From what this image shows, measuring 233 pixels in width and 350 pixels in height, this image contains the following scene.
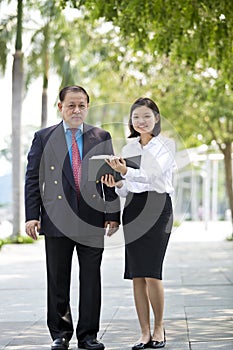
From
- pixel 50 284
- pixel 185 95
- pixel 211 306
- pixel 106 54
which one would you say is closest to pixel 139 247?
pixel 50 284

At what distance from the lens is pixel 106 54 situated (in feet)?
81.3

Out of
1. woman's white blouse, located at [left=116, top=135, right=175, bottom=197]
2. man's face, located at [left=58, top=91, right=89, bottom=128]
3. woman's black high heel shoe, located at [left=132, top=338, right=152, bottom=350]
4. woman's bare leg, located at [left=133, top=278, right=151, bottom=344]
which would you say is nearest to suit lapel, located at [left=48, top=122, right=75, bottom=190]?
man's face, located at [left=58, top=91, right=89, bottom=128]

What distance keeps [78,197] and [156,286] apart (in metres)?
0.88

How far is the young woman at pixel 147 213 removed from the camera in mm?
6836

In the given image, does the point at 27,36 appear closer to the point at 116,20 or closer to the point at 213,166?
the point at 116,20

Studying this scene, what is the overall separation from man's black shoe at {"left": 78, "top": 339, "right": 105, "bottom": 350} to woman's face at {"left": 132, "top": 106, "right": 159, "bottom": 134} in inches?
63.6

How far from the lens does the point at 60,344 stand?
6.89m

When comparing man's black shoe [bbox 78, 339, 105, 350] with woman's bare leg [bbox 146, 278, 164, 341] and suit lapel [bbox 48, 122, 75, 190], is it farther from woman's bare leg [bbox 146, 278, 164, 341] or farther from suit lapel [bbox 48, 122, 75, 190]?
suit lapel [bbox 48, 122, 75, 190]

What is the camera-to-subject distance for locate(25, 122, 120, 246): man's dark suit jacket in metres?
6.90

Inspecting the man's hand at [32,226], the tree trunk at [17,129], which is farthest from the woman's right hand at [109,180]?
the tree trunk at [17,129]

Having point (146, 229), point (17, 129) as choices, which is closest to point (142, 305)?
→ point (146, 229)

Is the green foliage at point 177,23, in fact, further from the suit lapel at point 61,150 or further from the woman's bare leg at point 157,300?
the woman's bare leg at point 157,300

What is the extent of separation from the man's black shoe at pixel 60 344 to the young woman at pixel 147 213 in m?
0.51

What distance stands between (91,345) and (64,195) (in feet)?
3.73
